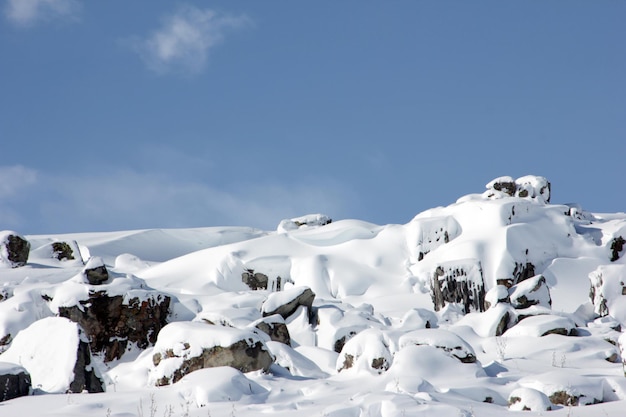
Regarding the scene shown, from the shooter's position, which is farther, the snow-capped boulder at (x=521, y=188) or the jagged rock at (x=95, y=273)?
the snow-capped boulder at (x=521, y=188)

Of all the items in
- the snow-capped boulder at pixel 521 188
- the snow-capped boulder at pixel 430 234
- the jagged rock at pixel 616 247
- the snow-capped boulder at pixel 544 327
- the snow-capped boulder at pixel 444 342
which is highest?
the snow-capped boulder at pixel 521 188

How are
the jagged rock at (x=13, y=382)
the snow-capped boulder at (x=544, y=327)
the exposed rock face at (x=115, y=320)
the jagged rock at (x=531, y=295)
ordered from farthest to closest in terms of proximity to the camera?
the jagged rock at (x=531, y=295), the exposed rock face at (x=115, y=320), the snow-capped boulder at (x=544, y=327), the jagged rock at (x=13, y=382)

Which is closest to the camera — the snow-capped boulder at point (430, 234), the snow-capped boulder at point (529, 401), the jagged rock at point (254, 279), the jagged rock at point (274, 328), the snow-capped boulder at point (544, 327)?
the snow-capped boulder at point (529, 401)

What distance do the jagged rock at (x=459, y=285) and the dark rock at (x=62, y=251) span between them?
→ 54.0 feet

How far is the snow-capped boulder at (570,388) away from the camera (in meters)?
8.14

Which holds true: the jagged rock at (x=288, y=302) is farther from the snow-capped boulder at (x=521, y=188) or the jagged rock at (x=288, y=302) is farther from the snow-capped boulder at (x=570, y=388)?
the snow-capped boulder at (x=521, y=188)

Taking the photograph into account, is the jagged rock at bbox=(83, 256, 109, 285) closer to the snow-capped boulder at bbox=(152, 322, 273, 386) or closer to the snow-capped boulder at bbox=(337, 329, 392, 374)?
the snow-capped boulder at bbox=(152, 322, 273, 386)

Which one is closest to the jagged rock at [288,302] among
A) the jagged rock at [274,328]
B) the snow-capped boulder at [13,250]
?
the jagged rock at [274,328]

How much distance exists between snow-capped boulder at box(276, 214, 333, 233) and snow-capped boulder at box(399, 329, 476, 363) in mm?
32024

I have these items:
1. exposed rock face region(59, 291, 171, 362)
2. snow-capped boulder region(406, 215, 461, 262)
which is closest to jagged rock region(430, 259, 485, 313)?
snow-capped boulder region(406, 215, 461, 262)

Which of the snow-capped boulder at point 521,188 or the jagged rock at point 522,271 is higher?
the snow-capped boulder at point 521,188

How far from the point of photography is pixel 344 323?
55.8 feet

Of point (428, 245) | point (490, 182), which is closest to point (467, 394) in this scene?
point (428, 245)

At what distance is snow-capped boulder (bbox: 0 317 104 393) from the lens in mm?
9164
